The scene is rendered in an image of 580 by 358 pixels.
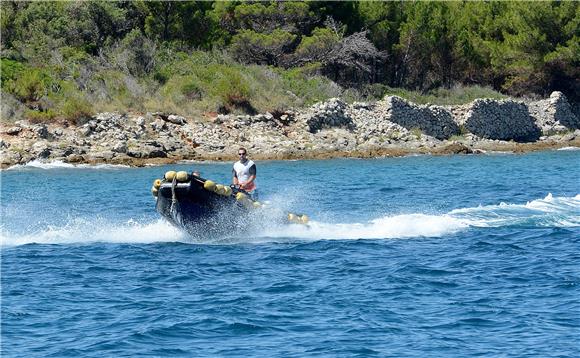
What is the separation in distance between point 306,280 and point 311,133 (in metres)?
30.1

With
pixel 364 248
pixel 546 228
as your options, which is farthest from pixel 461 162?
pixel 364 248

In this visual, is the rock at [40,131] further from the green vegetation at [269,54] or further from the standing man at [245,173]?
the standing man at [245,173]

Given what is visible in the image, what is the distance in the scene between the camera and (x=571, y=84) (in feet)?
191

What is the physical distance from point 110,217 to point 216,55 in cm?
2842

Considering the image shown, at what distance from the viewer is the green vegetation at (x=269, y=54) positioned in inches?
1745


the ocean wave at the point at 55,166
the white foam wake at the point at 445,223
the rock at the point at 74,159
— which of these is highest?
the white foam wake at the point at 445,223

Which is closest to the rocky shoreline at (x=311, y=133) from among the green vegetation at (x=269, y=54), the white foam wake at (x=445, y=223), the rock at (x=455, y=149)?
the rock at (x=455, y=149)

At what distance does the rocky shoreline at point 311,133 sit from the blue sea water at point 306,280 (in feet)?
38.1

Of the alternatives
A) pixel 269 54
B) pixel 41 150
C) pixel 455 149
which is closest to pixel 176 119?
pixel 41 150

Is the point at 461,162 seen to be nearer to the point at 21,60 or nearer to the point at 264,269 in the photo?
the point at 21,60

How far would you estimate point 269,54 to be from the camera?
52.8 meters

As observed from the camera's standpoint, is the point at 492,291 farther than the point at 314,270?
No

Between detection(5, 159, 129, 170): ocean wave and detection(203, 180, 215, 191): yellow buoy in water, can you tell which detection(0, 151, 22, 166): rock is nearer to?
detection(5, 159, 129, 170): ocean wave

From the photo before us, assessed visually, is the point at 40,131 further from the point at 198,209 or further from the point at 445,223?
the point at 445,223
